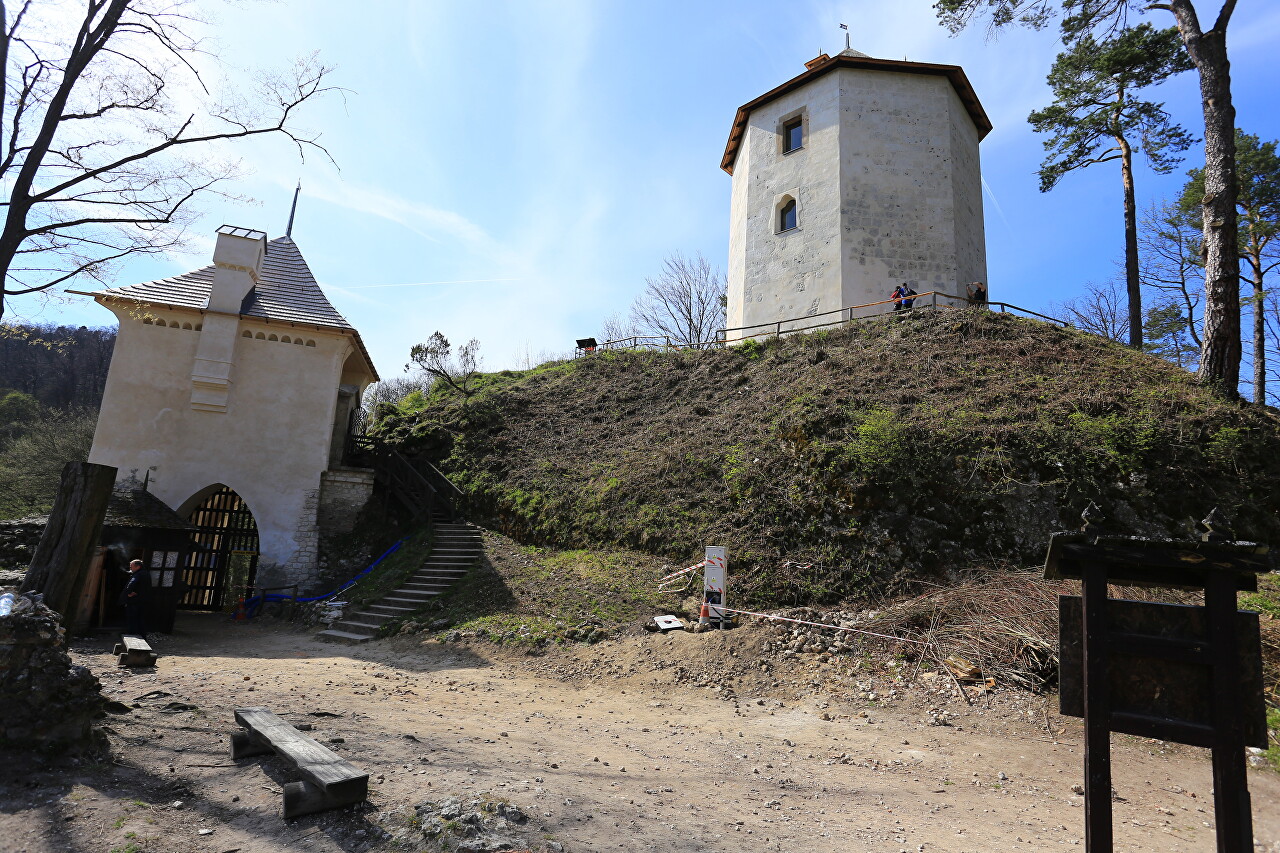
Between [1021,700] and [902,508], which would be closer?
[1021,700]

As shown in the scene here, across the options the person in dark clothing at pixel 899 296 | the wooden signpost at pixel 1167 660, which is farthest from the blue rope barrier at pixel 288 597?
the person in dark clothing at pixel 899 296

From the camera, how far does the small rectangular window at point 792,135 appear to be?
75.7 ft

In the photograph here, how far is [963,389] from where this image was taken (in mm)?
13469

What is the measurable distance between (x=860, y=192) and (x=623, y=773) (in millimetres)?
20511

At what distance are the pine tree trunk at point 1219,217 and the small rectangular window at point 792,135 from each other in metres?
11.6

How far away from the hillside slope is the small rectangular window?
345 inches

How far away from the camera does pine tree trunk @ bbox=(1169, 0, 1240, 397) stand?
490 inches

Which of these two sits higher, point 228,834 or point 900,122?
point 900,122

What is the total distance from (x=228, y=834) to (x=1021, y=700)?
702 centimetres

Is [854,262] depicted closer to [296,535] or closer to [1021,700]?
[1021,700]

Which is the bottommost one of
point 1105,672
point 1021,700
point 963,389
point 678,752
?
point 678,752

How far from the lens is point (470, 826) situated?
3.64 m

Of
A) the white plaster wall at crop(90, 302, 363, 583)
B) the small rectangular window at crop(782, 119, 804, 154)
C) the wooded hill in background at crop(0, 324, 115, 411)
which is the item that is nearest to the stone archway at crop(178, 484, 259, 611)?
the white plaster wall at crop(90, 302, 363, 583)

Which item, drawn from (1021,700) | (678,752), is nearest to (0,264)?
(678,752)
